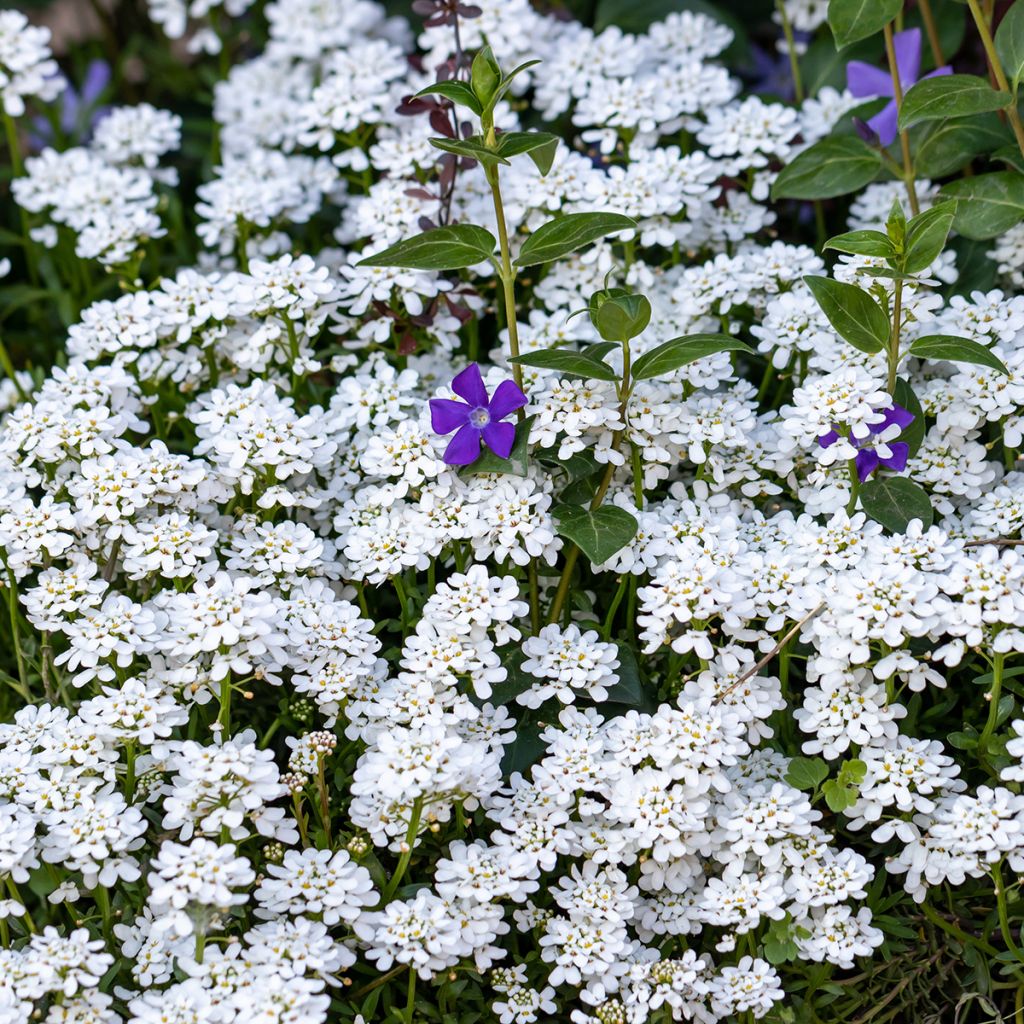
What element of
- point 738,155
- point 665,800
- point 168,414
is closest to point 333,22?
point 738,155

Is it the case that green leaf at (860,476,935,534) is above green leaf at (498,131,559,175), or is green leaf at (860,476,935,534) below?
below

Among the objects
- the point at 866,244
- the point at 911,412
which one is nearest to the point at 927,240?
the point at 866,244

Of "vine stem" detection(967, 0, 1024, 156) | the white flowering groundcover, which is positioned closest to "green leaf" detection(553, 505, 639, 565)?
the white flowering groundcover

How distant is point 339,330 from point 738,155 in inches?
31.9

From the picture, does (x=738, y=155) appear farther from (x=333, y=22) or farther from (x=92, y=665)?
(x=92, y=665)

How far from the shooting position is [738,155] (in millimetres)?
2184

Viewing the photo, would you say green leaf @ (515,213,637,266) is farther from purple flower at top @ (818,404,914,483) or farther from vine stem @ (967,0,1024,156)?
vine stem @ (967,0,1024,156)

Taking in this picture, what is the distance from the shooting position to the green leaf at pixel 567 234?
152 cm

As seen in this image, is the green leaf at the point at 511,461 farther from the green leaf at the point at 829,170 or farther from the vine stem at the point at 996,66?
the vine stem at the point at 996,66

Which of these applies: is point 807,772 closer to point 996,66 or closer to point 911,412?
point 911,412

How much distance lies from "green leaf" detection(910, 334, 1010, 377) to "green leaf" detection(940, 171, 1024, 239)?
324 mm

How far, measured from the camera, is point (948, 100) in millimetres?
1626

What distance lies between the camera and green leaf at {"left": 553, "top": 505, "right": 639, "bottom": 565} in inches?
56.6

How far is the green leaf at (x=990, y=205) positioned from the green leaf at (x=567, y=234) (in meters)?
0.54
